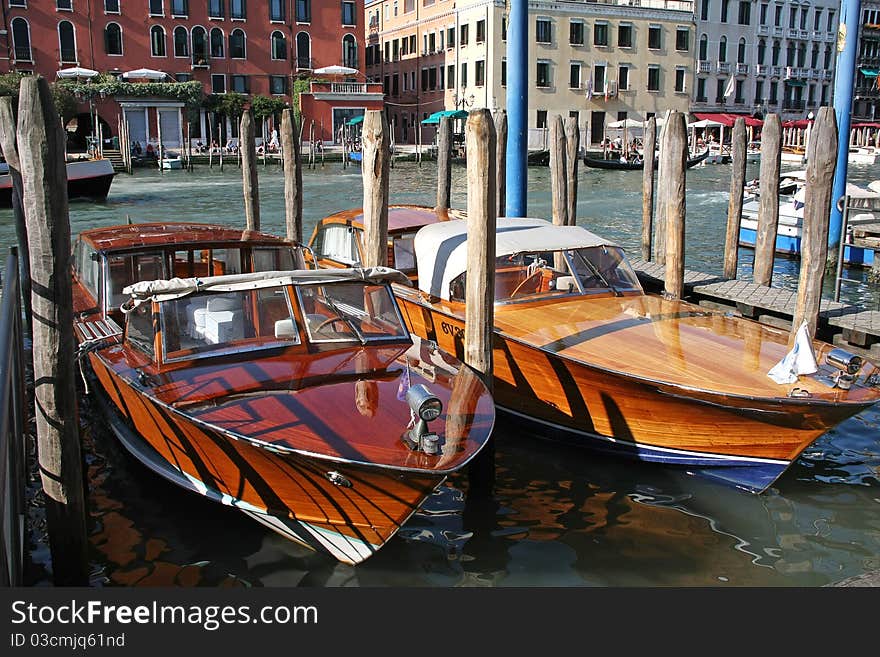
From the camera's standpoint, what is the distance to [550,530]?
20.3ft

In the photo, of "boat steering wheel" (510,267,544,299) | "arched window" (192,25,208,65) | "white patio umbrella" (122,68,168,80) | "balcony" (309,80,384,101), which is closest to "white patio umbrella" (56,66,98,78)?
"white patio umbrella" (122,68,168,80)

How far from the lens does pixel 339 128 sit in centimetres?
4722

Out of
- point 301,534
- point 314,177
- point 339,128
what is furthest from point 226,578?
point 339,128

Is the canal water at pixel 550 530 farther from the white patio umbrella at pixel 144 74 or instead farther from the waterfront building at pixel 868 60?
the waterfront building at pixel 868 60

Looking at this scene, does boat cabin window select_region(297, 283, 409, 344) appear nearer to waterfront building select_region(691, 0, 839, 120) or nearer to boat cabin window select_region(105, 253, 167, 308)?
boat cabin window select_region(105, 253, 167, 308)

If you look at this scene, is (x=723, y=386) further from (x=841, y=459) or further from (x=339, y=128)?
(x=339, y=128)

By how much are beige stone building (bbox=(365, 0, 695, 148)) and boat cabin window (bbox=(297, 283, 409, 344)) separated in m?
40.4

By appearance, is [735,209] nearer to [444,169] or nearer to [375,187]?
[444,169]

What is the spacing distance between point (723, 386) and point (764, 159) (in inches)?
254

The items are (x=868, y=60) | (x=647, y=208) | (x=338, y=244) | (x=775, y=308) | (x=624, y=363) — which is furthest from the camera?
(x=868, y=60)

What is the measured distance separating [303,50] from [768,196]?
3865 cm

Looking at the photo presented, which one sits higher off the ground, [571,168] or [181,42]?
[181,42]

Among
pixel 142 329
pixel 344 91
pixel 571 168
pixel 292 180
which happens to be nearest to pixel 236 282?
pixel 142 329

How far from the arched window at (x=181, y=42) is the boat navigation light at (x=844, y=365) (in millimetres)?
42729
